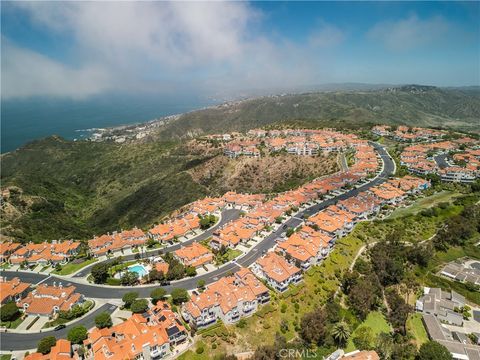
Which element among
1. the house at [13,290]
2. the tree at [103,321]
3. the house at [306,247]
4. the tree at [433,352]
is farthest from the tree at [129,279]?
the tree at [433,352]

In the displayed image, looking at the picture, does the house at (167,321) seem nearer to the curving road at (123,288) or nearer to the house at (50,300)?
the curving road at (123,288)

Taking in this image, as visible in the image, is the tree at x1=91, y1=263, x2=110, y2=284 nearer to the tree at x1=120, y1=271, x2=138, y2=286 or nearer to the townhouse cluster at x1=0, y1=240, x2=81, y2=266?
the tree at x1=120, y1=271, x2=138, y2=286

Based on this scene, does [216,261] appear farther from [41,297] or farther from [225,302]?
[41,297]

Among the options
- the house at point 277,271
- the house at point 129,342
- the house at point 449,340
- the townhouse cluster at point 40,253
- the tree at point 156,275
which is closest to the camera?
the house at point 129,342

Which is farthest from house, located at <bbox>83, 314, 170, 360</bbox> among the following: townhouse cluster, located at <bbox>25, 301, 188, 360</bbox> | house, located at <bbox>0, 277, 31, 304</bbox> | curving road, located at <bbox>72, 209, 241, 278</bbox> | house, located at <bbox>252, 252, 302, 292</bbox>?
curving road, located at <bbox>72, 209, 241, 278</bbox>

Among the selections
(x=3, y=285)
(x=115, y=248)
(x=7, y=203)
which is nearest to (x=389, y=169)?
(x=115, y=248)
